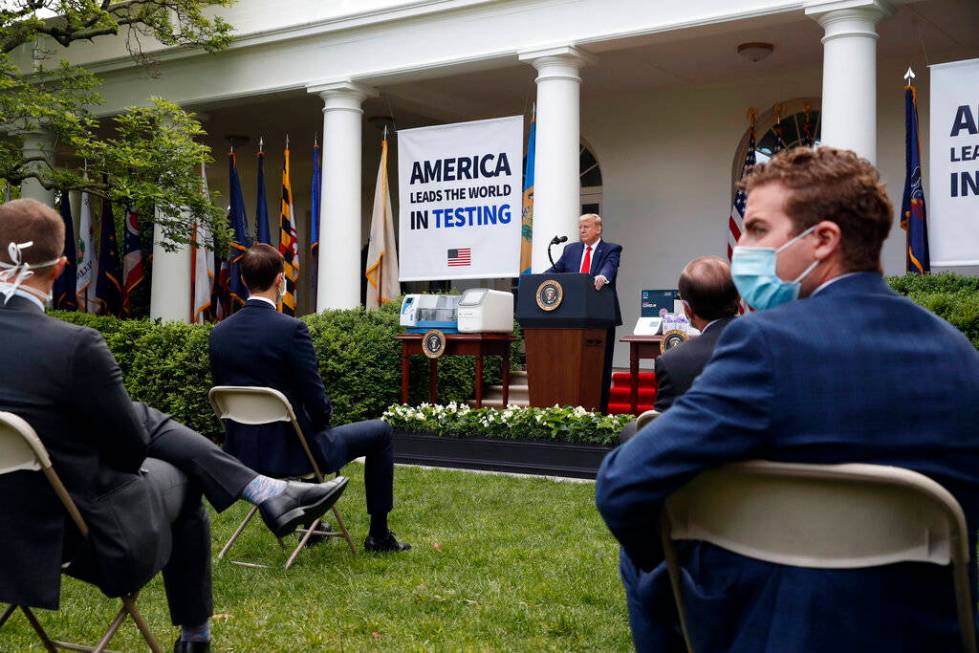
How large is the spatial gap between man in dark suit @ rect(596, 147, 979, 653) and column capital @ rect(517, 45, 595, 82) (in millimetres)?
10268

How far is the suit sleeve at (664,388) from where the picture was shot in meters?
4.09

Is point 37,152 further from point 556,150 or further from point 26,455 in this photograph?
point 26,455

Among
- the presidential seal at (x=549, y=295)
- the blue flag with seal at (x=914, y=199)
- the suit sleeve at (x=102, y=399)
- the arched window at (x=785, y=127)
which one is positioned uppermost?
the arched window at (x=785, y=127)

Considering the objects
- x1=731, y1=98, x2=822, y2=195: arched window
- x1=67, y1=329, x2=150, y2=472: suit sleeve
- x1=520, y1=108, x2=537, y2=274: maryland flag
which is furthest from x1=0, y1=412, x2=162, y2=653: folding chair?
x1=731, y1=98, x2=822, y2=195: arched window

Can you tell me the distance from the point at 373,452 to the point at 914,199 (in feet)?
24.6

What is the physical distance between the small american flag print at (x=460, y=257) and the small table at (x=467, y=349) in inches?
64.1

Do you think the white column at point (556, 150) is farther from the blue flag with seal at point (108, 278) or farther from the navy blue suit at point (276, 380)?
the blue flag with seal at point (108, 278)

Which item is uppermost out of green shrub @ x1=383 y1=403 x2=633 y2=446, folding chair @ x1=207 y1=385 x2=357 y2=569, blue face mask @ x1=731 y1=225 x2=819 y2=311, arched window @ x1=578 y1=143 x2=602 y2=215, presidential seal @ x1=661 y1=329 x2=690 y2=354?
arched window @ x1=578 y1=143 x2=602 y2=215

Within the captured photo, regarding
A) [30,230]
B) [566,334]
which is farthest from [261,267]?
[566,334]

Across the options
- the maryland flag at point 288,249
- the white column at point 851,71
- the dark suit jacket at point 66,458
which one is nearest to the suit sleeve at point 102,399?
the dark suit jacket at point 66,458

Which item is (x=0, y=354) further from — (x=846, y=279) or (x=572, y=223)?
(x=572, y=223)

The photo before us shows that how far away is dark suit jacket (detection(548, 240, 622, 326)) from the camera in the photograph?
373 inches

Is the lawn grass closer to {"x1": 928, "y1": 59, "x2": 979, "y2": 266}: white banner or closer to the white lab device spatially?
the white lab device

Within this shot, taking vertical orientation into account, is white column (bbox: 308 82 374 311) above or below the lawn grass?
above
